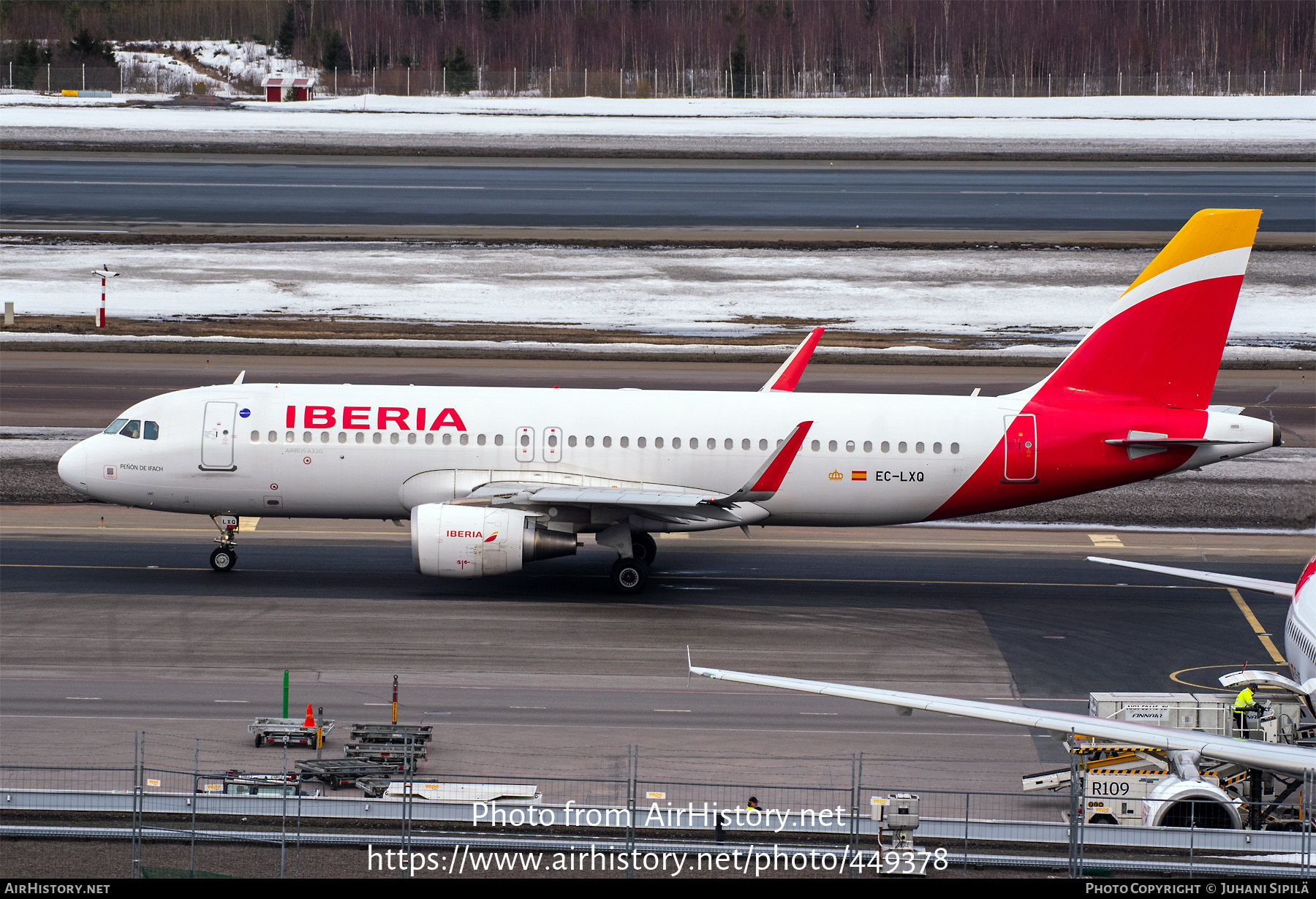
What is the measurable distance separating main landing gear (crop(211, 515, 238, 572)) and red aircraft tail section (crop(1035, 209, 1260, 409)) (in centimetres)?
2048

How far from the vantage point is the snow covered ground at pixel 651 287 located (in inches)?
2687

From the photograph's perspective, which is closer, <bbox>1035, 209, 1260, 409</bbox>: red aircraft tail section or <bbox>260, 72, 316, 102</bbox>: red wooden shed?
<bbox>1035, 209, 1260, 409</bbox>: red aircraft tail section

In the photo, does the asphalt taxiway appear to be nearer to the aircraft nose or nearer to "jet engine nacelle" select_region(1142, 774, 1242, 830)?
the aircraft nose

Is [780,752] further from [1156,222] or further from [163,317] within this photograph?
[1156,222]

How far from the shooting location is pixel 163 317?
220ft

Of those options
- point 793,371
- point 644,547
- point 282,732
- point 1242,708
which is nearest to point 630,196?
point 793,371

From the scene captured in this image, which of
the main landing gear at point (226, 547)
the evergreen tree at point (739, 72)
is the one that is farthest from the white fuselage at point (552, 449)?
the evergreen tree at point (739, 72)

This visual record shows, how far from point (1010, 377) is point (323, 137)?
77912mm

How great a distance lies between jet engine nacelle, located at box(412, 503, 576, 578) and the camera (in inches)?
1303

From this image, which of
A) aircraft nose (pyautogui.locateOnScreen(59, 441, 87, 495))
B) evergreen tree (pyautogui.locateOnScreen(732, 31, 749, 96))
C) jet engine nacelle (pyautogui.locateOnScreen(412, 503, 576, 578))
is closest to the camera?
jet engine nacelle (pyautogui.locateOnScreen(412, 503, 576, 578))

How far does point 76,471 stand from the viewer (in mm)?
36031

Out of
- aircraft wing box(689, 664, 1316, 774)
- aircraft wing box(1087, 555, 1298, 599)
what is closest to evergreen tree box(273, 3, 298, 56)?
aircraft wing box(1087, 555, 1298, 599)

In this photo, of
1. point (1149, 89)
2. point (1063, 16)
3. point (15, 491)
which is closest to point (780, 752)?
point (15, 491)

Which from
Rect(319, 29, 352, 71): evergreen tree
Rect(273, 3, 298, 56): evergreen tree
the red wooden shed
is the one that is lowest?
the red wooden shed
